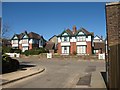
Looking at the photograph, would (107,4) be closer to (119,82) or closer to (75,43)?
(119,82)

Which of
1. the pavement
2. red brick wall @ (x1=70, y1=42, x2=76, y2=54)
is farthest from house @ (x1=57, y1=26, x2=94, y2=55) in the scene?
the pavement

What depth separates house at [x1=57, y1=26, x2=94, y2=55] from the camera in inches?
2447

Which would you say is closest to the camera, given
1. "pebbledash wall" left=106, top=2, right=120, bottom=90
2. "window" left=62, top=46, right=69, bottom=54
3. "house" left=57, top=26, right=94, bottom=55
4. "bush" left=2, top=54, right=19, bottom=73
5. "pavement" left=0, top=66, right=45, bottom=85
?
"pebbledash wall" left=106, top=2, right=120, bottom=90

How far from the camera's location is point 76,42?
63.3 metres

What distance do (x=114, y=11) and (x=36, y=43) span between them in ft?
228

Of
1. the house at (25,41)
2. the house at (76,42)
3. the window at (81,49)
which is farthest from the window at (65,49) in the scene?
the house at (25,41)

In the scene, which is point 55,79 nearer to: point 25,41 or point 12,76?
point 12,76

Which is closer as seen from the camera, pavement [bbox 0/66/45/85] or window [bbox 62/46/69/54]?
pavement [bbox 0/66/45/85]

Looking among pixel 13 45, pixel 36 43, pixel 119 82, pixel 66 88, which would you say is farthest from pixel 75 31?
pixel 119 82

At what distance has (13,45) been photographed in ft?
260

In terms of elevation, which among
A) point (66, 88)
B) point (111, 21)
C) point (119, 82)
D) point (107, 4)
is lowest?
point (66, 88)

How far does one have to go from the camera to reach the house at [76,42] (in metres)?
62.2

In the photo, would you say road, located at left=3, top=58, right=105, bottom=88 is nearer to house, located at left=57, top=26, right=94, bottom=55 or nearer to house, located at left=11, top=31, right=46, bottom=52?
house, located at left=57, top=26, right=94, bottom=55

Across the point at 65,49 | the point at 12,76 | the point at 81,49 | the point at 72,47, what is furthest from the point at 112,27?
the point at 65,49
